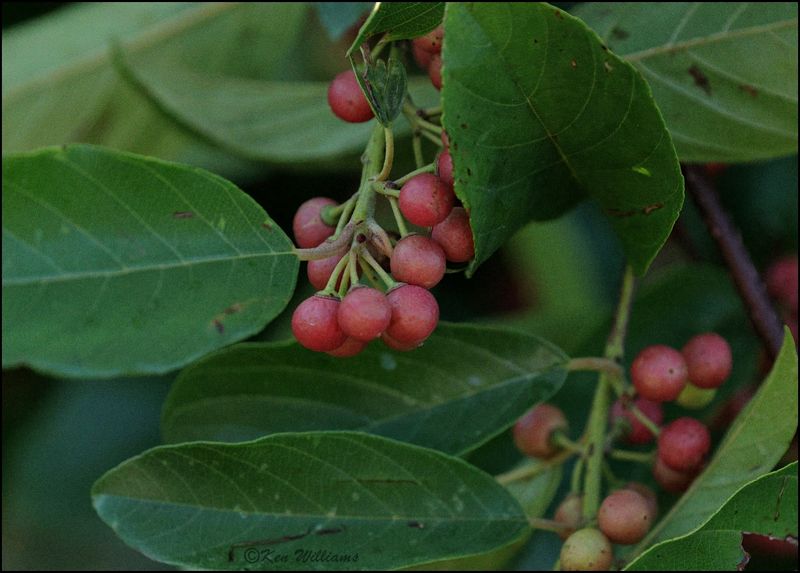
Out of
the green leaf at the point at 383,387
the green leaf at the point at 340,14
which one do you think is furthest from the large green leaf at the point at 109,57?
the green leaf at the point at 383,387

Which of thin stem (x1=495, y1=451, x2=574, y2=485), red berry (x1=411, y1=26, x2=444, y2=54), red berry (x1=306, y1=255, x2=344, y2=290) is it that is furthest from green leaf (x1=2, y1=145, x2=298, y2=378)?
thin stem (x1=495, y1=451, x2=574, y2=485)

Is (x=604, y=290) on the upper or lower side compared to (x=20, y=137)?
lower

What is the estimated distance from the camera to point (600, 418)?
1.14m

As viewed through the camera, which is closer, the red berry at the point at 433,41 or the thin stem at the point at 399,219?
the thin stem at the point at 399,219

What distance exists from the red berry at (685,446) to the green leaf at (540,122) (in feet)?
Answer: 0.85

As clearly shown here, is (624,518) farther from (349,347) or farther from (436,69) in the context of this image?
(436,69)

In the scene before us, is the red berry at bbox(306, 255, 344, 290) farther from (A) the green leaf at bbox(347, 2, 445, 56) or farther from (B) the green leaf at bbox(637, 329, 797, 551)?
(B) the green leaf at bbox(637, 329, 797, 551)

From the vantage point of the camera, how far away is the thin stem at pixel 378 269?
877mm

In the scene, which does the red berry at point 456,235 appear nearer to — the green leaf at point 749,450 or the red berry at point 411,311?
the red berry at point 411,311

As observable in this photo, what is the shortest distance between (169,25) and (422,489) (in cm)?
96

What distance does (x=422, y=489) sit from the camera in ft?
3.36

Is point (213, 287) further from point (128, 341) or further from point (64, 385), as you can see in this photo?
point (64, 385)

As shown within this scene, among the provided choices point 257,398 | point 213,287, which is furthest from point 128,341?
point 257,398

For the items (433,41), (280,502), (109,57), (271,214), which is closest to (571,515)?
(280,502)
